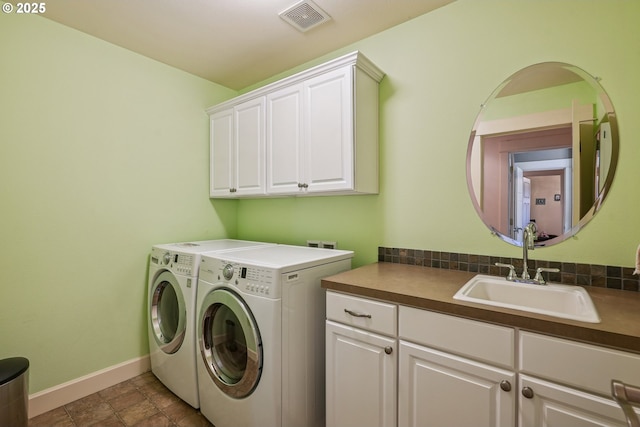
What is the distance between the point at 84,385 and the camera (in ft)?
6.82

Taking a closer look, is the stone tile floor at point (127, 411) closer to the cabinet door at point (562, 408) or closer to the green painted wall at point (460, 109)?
the green painted wall at point (460, 109)

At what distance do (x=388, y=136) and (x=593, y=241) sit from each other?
1.23 meters

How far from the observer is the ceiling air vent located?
5.87 feet

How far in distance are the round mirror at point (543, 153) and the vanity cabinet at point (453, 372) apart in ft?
2.45

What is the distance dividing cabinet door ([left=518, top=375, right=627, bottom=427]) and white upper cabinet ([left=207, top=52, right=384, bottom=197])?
4.08 feet

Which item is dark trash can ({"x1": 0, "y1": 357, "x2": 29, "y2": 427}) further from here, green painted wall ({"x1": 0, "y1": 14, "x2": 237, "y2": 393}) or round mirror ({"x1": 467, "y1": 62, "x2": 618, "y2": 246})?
round mirror ({"x1": 467, "y1": 62, "x2": 618, "y2": 246})

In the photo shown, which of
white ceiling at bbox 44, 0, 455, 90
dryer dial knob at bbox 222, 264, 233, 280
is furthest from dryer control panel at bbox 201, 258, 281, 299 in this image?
white ceiling at bbox 44, 0, 455, 90


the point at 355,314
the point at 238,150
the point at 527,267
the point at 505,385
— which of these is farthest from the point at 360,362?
the point at 238,150

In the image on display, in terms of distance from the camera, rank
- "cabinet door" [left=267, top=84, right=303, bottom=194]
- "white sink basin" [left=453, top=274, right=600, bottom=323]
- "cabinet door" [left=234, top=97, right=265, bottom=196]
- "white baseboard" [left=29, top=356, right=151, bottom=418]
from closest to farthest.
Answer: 1. "white sink basin" [left=453, top=274, right=600, bottom=323]
2. "white baseboard" [left=29, top=356, right=151, bottom=418]
3. "cabinet door" [left=267, top=84, right=303, bottom=194]
4. "cabinet door" [left=234, top=97, right=265, bottom=196]

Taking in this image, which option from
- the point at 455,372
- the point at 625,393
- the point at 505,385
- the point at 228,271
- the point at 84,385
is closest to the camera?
the point at 625,393

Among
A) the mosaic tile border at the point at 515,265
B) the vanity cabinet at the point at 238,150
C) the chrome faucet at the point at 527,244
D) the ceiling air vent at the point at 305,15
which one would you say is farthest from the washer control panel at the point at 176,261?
the chrome faucet at the point at 527,244

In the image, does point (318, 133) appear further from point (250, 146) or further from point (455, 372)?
point (455, 372)

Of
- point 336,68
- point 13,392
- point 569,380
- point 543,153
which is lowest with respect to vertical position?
point 13,392

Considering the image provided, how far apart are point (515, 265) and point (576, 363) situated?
0.72 m
